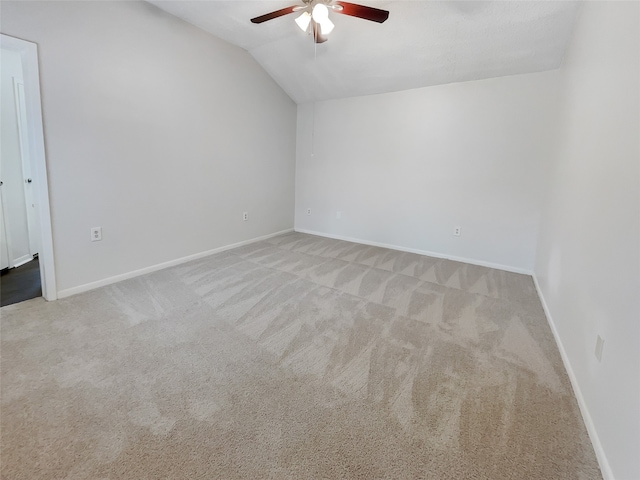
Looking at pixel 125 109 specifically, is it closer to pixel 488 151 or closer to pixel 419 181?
pixel 419 181

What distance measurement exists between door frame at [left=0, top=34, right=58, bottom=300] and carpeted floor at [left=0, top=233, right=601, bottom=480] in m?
0.27

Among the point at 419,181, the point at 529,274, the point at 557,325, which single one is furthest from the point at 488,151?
the point at 557,325

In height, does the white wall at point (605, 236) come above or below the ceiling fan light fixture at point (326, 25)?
below

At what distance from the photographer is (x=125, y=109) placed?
2.65m

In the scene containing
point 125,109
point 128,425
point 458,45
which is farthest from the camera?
point 458,45

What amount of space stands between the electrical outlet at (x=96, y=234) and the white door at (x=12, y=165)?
1281mm

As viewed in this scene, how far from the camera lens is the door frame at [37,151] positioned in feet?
6.84

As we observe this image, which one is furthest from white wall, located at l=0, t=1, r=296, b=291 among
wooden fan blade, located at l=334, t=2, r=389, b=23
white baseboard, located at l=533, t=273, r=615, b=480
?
white baseboard, located at l=533, t=273, r=615, b=480

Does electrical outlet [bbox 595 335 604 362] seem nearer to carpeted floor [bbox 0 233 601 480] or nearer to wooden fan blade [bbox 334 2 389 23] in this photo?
carpeted floor [bbox 0 233 601 480]

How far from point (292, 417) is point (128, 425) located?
712mm

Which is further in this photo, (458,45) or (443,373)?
(458,45)

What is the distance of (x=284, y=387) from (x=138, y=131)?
2.69m

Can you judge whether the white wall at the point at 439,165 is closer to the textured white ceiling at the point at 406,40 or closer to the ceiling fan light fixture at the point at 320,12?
the textured white ceiling at the point at 406,40

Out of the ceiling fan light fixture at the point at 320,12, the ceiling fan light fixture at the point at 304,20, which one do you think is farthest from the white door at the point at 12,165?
the ceiling fan light fixture at the point at 320,12
